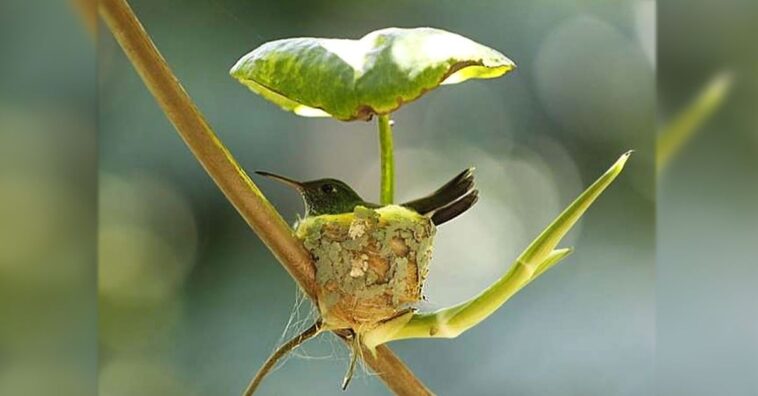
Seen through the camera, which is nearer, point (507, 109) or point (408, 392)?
point (408, 392)

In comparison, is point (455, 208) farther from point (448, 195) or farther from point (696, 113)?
point (696, 113)

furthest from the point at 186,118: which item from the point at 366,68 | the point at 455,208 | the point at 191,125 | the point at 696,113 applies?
the point at 696,113

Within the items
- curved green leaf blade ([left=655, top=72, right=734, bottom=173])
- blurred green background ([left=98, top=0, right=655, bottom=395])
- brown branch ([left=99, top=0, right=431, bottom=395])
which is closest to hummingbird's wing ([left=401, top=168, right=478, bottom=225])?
brown branch ([left=99, top=0, right=431, bottom=395])

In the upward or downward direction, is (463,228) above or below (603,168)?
below

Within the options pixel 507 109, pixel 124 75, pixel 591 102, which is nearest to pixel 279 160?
pixel 124 75

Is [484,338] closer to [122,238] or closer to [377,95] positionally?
[122,238]

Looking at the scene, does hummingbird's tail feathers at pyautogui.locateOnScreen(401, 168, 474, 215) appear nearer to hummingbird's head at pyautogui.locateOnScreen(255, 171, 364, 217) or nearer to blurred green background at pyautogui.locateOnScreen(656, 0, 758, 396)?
hummingbird's head at pyautogui.locateOnScreen(255, 171, 364, 217)
